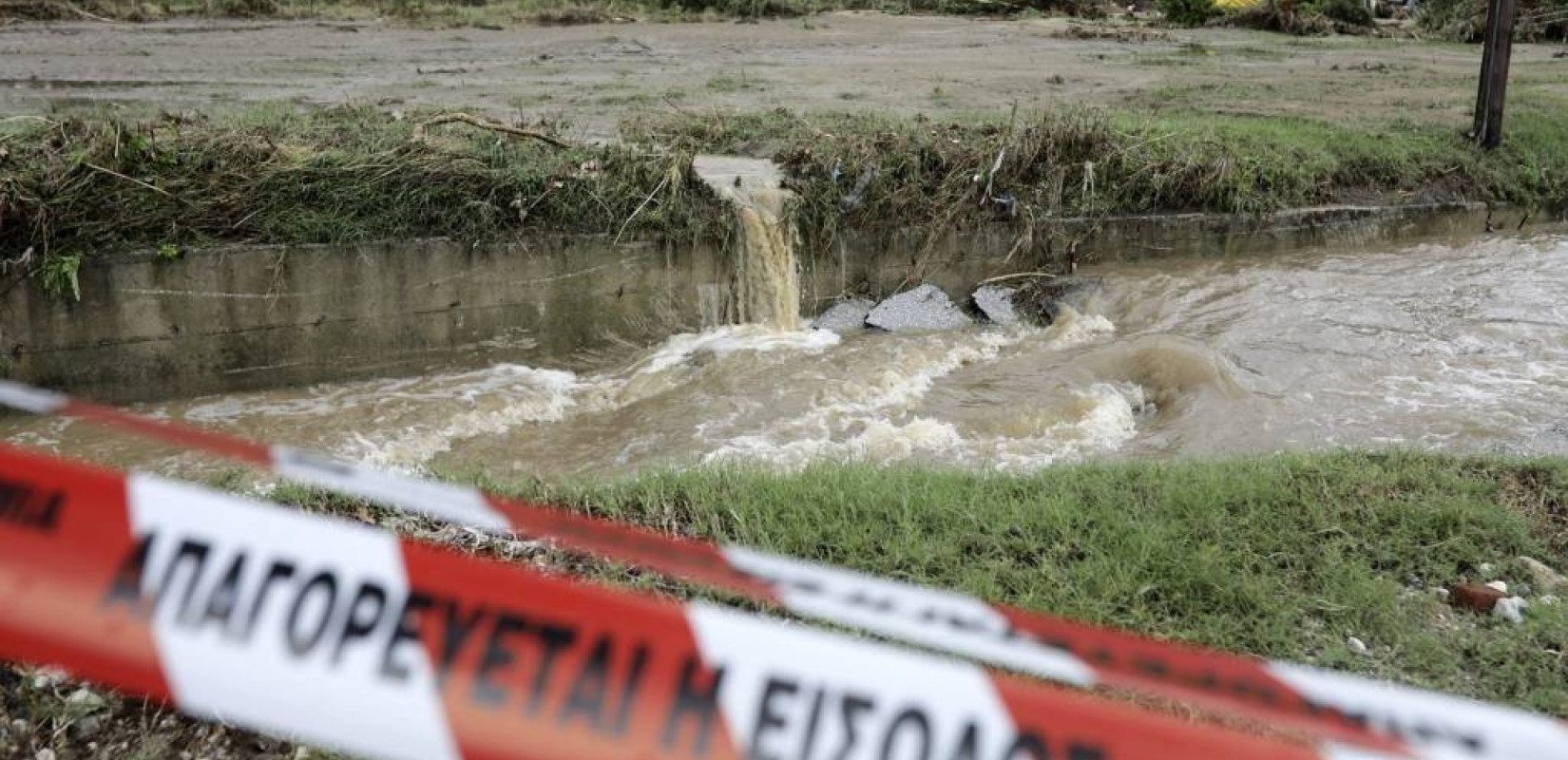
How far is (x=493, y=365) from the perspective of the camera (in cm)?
852

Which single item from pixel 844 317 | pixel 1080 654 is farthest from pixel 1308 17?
pixel 1080 654

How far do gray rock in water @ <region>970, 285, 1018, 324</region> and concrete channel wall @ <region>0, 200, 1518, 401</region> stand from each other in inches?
7.2

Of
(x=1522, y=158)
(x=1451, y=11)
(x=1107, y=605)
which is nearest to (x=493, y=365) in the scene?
(x=1107, y=605)

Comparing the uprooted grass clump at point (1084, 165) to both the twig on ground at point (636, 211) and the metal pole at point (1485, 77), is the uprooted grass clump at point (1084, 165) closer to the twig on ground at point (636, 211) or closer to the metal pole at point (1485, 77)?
the metal pole at point (1485, 77)

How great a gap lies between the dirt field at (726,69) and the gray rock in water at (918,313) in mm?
3209

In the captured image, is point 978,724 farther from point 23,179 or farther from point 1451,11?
point 1451,11

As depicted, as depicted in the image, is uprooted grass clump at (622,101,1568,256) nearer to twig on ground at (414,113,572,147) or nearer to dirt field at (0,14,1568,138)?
twig on ground at (414,113,572,147)

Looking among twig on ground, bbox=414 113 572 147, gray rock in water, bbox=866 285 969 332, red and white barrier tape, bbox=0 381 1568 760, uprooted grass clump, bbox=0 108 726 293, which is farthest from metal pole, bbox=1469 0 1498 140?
red and white barrier tape, bbox=0 381 1568 760

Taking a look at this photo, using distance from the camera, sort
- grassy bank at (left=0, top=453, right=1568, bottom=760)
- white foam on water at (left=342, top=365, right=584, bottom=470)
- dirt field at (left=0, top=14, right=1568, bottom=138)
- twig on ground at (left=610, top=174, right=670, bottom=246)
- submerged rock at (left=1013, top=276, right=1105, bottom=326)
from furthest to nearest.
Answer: dirt field at (left=0, top=14, right=1568, bottom=138)
submerged rock at (left=1013, top=276, right=1105, bottom=326)
twig on ground at (left=610, top=174, right=670, bottom=246)
white foam on water at (left=342, top=365, right=584, bottom=470)
grassy bank at (left=0, top=453, right=1568, bottom=760)

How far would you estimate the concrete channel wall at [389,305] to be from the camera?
24.6 ft

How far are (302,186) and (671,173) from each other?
263cm

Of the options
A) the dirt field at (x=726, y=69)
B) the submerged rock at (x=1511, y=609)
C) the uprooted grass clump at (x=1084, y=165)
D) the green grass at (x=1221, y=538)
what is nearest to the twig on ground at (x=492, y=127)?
the uprooted grass clump at (x=1084, y=165)

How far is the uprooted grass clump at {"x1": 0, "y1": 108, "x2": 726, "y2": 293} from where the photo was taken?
7.31 meters

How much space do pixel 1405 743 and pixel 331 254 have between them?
7.61 m
